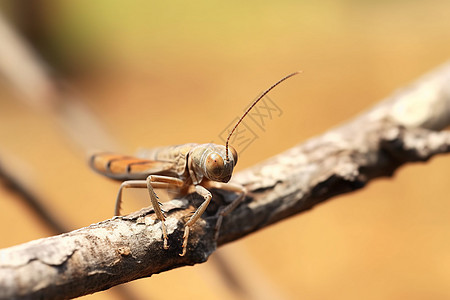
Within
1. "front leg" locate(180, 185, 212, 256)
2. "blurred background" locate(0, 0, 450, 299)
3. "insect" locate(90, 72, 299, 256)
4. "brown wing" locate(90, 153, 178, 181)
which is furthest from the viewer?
"blurred background" locate(0, 0, 450, 299)

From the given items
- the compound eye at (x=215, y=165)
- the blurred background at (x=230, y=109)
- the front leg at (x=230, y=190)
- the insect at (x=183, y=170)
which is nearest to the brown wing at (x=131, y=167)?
the insect at (x=183, y=170)

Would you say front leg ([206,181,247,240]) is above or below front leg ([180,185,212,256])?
below

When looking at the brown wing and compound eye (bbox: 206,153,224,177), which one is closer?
compound eye (bbox: 206,153,224,177)

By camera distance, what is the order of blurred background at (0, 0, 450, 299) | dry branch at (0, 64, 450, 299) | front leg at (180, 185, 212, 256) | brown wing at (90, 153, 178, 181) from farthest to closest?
blurred background at (0, 0, 450, 299) < brown wing at (90, 153, 178, 181) < front leg at (180, 185, 212, 256) < dry branch at (0, 64, 450, 299)

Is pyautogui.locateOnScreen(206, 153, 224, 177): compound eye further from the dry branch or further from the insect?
the dry branch

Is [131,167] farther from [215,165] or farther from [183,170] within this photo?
[215,165]

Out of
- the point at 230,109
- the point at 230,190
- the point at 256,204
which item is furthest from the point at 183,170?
the point at 230,109

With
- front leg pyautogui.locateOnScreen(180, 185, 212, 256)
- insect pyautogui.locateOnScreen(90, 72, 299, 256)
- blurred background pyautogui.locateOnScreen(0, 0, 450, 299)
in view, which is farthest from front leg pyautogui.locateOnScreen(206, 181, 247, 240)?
blurred background pyautogui.locateOnScreen(0, 0, 450, 299)

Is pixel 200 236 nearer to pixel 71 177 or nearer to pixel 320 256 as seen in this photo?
pixel 320 256

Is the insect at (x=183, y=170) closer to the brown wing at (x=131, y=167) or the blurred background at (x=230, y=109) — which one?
the brown wing at (x=131, y=167)
